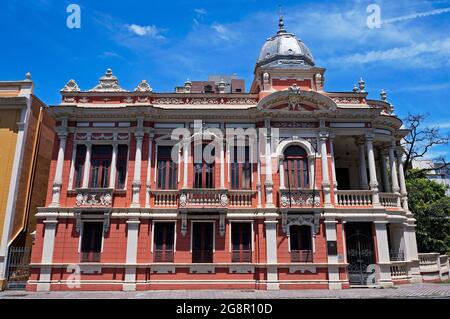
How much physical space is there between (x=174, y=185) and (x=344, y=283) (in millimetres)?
10149

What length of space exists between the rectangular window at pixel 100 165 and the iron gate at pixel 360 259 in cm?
1366

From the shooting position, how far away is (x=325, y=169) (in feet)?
65.8

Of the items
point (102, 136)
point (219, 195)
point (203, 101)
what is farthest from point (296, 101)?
point (102, 136)

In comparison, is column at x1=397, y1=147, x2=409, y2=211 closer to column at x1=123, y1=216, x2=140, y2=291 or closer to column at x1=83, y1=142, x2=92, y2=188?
column at x1=123, y1=216, x2=140, y2=291

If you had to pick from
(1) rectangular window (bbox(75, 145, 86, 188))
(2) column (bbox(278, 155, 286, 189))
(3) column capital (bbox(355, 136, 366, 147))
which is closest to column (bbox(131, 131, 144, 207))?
(1) rectangular window (bbox(75, 145, 86, 188))

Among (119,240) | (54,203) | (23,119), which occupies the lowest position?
(119,240)

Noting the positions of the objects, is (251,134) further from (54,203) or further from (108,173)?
(54,203)

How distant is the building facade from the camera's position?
18641 mm

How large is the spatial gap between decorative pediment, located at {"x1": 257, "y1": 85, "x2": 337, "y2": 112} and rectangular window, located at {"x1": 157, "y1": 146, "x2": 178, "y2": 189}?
5700 mm

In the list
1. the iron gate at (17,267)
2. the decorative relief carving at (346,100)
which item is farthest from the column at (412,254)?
the iron gate at (17,267)

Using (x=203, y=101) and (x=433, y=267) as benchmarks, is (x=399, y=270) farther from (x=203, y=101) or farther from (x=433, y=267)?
(x=203, y=101)

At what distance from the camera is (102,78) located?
72.6ft

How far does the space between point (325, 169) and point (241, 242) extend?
19.7ft
